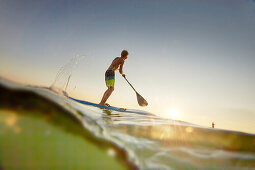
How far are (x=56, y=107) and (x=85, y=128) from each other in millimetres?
423

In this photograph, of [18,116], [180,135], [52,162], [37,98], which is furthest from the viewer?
[180,135]

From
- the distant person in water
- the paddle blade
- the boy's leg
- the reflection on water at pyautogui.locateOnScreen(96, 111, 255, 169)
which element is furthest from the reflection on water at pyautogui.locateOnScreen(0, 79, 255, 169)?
the paddle blade

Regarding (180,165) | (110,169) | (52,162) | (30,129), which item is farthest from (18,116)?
(180,165)

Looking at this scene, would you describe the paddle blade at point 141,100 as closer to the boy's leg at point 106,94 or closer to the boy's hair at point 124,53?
the boy's leg at point 106,94

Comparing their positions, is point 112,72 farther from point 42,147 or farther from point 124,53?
point 42,147

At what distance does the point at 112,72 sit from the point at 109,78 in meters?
0.33

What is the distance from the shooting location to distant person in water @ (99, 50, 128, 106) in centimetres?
638

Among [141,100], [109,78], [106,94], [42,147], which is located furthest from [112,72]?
[42,147]

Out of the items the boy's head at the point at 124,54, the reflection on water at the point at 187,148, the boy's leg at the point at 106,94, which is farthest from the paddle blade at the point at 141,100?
the reflection on water at the point at 187,148

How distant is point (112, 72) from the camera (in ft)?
22.0

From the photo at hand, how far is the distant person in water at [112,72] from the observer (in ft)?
20.9

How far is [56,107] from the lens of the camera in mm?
1564

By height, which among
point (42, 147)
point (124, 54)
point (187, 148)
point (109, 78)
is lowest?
point (187, 148)

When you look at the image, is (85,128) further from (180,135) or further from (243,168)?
(243,168)
